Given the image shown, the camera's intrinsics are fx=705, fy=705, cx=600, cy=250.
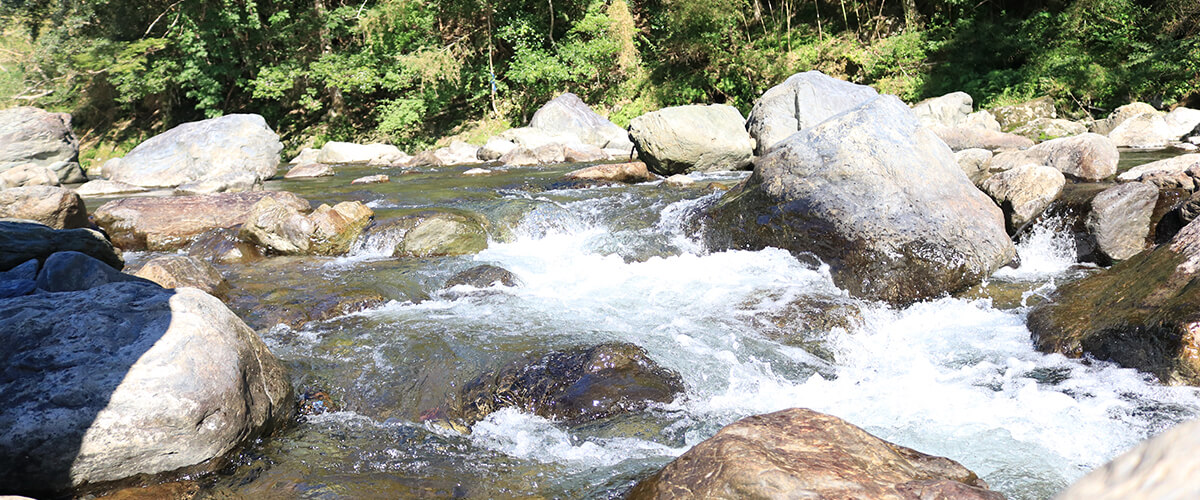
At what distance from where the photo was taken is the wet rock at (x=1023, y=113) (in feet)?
52.5

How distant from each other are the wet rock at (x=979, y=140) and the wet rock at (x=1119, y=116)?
6.65 ft

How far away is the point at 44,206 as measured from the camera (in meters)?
8.27

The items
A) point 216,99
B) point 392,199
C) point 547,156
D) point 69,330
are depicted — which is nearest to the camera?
point 69,330

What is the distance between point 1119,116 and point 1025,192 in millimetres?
9932

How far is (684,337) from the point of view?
544 centimetres

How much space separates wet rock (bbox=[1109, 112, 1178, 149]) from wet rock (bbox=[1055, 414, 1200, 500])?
15515 millimetres

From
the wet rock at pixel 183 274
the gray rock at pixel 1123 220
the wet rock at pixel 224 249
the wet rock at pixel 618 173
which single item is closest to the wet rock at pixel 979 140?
the wet rock at pixel 618 173

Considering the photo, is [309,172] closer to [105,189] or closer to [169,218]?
[105,189]

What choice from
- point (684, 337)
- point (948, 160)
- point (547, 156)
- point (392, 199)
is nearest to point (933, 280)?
point (948, 160)

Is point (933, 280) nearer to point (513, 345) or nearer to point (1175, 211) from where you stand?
point (1175, 211)

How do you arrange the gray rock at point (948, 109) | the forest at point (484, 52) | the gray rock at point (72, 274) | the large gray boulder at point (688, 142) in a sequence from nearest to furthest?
the gray rock at point (72, 274), the large gray boulder at point (688, 142), the gray rock at point (948, 109), the forest at point (484, 52)

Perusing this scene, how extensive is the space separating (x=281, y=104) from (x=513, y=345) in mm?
23474

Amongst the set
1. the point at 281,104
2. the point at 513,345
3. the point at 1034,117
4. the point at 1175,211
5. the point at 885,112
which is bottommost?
the point at 1034,117

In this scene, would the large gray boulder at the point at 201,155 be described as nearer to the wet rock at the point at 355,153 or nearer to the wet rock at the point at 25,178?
the wet rock at the point at 25,178
